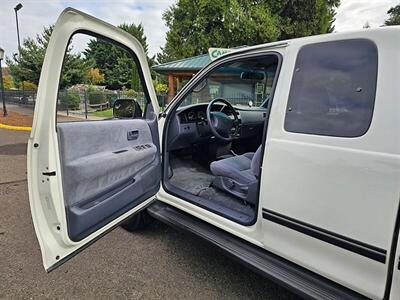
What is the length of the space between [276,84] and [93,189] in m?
1.34

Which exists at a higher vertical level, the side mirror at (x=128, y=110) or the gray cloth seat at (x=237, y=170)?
the side mirror at (x=128, y=110)

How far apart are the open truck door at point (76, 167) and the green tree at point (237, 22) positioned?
18.0 m

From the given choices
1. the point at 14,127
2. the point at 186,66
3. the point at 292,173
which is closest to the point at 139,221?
the point at 292,173

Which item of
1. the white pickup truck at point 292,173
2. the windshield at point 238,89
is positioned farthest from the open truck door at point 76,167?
the windshield at point 238,89

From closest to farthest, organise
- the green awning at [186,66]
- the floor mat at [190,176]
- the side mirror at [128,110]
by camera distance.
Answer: the side mirror at [128,110], the floor mat at [190,176], the green awning at [186,66]

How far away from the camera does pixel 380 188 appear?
132cm

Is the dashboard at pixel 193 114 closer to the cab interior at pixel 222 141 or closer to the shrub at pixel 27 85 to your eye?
the cab interior at pixel 222 141

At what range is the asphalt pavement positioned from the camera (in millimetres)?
2191

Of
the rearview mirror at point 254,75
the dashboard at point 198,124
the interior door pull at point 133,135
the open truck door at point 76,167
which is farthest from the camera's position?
the rearview mirror at point 254,75

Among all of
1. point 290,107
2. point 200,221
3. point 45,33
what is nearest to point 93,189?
point 200,221

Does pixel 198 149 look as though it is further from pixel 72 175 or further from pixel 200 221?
pixel 72 175

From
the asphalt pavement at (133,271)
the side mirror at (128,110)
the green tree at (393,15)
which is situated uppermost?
the green tree at (393,15)

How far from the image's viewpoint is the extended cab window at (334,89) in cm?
144

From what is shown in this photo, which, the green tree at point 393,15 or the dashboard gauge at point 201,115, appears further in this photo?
the green tree at point 393,15
